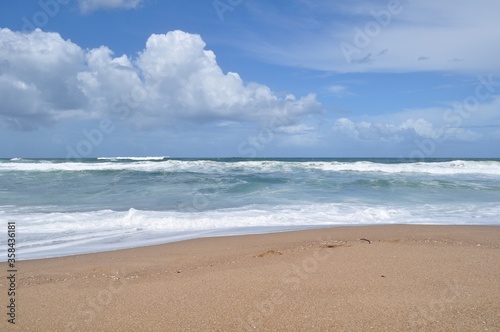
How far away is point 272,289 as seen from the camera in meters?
3.98

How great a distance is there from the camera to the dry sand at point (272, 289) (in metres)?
3.26

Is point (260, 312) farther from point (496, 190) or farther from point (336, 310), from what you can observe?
point (496, 190)

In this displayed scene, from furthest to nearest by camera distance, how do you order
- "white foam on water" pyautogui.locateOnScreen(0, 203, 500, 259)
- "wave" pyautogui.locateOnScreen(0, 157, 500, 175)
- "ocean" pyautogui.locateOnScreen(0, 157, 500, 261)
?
"wave" pyautogui.locateOnScreen(0, 157, 500, 175) < "ocean" pyautogui.locateOnScreen(0, 157, 500, 261) < "white foam on water" pyautogui.locateOnScreen(0, 203, 500, 259)

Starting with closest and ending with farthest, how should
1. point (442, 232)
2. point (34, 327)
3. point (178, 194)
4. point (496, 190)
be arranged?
1. point (34, 327)
2. point (442, 232)
3. point (178, 194)
4. point (496, 190)

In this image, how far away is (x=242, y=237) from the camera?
25.6ft

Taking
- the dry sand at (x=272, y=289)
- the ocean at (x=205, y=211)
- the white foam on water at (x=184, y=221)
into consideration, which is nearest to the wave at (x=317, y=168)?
the ocean at (x=205, y=211)

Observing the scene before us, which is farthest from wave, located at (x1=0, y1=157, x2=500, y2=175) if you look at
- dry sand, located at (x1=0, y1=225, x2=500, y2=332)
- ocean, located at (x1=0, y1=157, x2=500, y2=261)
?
dry sand, located at (x1=0, y1=225, x2=500, y2=332)

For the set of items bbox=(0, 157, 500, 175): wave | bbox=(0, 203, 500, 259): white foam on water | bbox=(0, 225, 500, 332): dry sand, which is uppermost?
bbox=(0, 157, 500, 175): wave

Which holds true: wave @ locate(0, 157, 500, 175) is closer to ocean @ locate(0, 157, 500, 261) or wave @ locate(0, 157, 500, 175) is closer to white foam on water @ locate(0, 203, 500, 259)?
ocean @ locate(0, 157, 500, 261)

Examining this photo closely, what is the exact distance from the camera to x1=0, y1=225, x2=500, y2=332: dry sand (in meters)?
3.26

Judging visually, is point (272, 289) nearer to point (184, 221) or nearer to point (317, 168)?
point (184, 221)

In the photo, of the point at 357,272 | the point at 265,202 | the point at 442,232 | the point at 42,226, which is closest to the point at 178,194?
the point at 265,202

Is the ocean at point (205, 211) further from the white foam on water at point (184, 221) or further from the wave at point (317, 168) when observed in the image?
the wave at point (317, 168)

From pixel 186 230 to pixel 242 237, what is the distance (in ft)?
6.55
